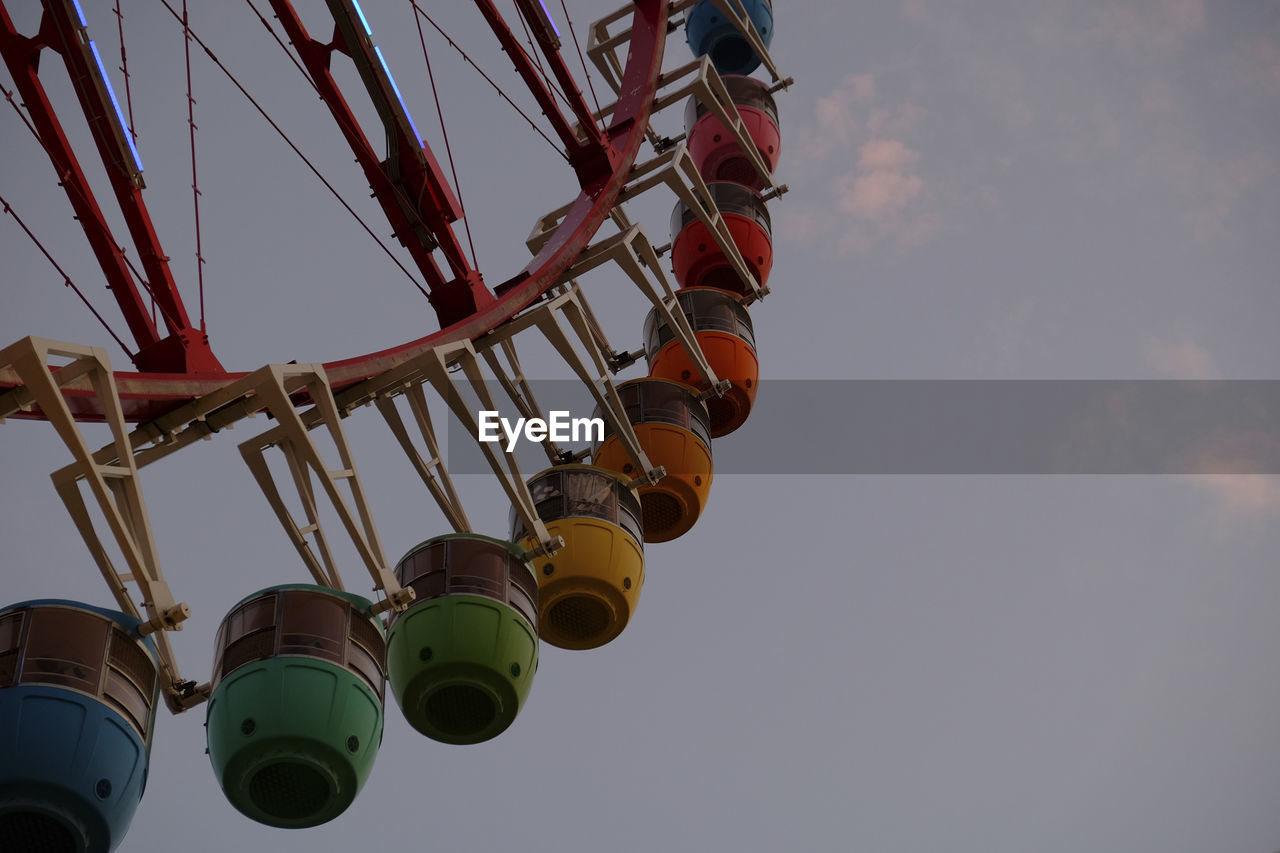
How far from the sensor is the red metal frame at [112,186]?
47.7ft

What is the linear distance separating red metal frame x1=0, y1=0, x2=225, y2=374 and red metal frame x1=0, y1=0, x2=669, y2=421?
0.57 meters

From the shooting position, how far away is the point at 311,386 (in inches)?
550

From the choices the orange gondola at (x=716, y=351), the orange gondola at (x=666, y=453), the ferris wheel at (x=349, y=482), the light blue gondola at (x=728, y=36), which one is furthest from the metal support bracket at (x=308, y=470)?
the light blue gondola at (x=728, y=36)

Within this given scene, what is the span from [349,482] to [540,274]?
4537 mm

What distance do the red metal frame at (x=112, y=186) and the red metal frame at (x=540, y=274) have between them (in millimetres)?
568

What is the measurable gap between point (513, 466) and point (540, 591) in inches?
54.1

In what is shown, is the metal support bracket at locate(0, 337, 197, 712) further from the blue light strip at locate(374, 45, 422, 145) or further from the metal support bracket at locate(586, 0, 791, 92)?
the metal support bracket at locate(586, 0, 791, 92)

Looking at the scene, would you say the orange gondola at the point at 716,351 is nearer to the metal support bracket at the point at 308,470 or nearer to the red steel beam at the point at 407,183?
the red steel beam at the point at 407,183

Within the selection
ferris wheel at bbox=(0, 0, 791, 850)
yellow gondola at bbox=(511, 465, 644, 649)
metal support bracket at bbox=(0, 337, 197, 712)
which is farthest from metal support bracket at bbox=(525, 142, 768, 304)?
metal support bracket at bbox=(0, 337, 197, 712)

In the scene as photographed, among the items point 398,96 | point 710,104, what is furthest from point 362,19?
point 710,104

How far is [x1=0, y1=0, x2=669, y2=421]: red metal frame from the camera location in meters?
13.8

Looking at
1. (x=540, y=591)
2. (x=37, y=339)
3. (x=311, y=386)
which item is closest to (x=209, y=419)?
(x=311, y=386)

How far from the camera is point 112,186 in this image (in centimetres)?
1502

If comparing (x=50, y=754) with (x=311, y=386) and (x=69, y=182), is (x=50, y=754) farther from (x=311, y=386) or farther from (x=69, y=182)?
(x=69, y=182)
